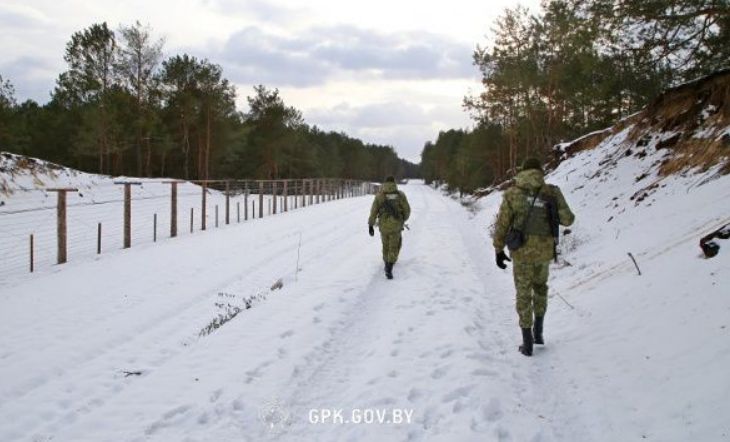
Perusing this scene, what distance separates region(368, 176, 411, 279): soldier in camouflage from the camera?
1016 cm

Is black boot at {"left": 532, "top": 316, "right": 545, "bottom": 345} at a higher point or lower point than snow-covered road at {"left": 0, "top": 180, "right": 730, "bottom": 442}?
higher

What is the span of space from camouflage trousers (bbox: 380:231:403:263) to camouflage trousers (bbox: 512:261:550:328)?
4.29m

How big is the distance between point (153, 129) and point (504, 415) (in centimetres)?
3709

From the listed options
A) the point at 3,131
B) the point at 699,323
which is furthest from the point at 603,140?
the point at 3,131

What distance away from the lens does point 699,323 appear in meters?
4.99

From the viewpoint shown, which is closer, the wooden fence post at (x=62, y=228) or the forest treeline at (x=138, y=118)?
the wooden fence post at (x=62, y=228)

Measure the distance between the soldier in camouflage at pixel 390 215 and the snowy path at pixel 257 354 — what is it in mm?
567

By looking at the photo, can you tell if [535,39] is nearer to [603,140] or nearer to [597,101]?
[603,140]

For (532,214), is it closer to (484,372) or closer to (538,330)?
(538,330)

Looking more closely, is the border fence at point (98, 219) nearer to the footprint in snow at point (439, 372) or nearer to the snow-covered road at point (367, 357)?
the snow-covered road at point (367, 357)

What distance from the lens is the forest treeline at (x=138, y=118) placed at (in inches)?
1387

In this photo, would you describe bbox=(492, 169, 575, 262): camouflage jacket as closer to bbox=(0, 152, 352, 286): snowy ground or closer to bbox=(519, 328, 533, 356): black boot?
bbox=(519, 328, 533, 356): black boot

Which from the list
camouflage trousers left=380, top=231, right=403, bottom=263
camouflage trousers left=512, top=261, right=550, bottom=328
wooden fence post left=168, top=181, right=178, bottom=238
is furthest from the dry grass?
wooden fence post left=168, top=181, right=178, bottom=238

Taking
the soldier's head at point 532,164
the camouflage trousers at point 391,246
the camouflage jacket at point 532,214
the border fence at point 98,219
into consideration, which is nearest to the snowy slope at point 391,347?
the camouflage trousers at point 391,246
